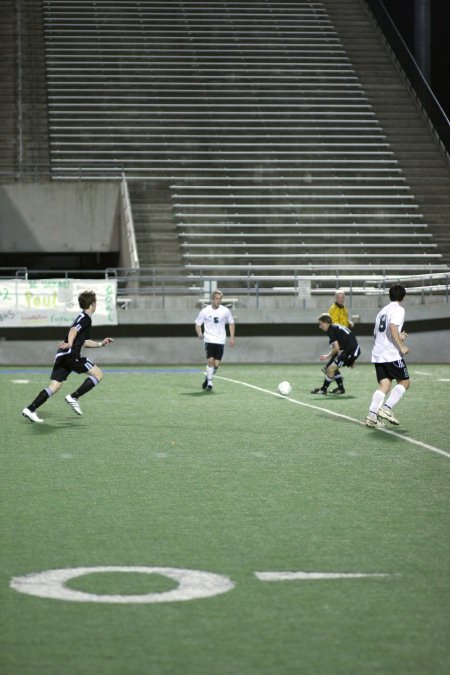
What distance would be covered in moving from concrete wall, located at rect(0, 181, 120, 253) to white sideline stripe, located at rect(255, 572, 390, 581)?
27.7 metres

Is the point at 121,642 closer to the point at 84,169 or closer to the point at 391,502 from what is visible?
the point at 391,502

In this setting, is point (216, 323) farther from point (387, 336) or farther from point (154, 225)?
point (154, 225)

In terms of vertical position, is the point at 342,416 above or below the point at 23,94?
below

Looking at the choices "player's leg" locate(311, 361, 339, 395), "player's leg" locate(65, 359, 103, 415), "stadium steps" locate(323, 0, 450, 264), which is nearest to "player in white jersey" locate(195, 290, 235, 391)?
"player's leg" locate(311, 361, 339, 395)

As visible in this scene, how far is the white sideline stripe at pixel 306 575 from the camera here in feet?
19.5

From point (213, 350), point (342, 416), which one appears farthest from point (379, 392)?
point (213, 350)

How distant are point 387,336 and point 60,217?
21343mm

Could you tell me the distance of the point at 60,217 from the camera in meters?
33.2

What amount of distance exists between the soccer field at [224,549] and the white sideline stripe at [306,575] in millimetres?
11

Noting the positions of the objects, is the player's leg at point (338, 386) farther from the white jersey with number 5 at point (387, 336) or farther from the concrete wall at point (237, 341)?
the concrete wall at point (237, 341)

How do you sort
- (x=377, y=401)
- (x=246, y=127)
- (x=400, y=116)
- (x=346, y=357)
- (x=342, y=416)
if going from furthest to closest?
(x=400, y=116)
(x=246, y=127)
(x=346, y=357)
(x=342, y=416)
(x=377, y=401)

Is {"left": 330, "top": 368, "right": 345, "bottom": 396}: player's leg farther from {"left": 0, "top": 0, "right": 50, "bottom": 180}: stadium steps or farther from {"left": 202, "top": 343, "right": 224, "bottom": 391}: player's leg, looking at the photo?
{"left": 0, "top": 0, "right": 50, "bottom": 180}: stadium steps

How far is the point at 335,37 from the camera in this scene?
44000mm

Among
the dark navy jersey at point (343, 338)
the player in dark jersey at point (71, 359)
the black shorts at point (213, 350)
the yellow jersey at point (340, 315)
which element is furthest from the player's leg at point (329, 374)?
the player in dark jersey at point (71, 359)
